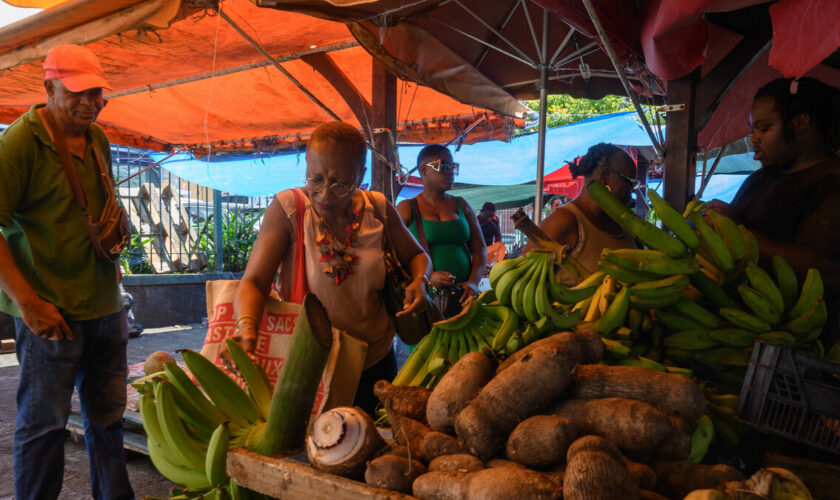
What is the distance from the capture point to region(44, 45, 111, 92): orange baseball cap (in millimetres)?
2713

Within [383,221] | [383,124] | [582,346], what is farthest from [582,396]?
[383,124]

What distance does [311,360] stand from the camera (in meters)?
1.47

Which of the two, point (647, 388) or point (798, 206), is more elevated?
point (798, 206)

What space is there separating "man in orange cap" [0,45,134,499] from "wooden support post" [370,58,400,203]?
2757 millimetres

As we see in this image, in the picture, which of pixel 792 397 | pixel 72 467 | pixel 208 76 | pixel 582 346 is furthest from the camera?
pixel 208 76

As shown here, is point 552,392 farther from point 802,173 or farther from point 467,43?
point 467,43

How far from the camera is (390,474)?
4.20 feet

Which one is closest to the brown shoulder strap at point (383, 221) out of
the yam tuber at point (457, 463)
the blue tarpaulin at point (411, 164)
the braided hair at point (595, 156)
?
the yam tuber at point (457, 463)

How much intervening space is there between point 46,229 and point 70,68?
0.75m

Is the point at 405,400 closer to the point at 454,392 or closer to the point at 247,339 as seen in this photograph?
the point at 454,392

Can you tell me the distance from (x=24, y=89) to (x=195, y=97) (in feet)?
5.81

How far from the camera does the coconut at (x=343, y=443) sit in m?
1.33

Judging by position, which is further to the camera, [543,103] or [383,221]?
[543,103]

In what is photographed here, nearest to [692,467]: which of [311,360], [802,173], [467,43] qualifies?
[311,360]
